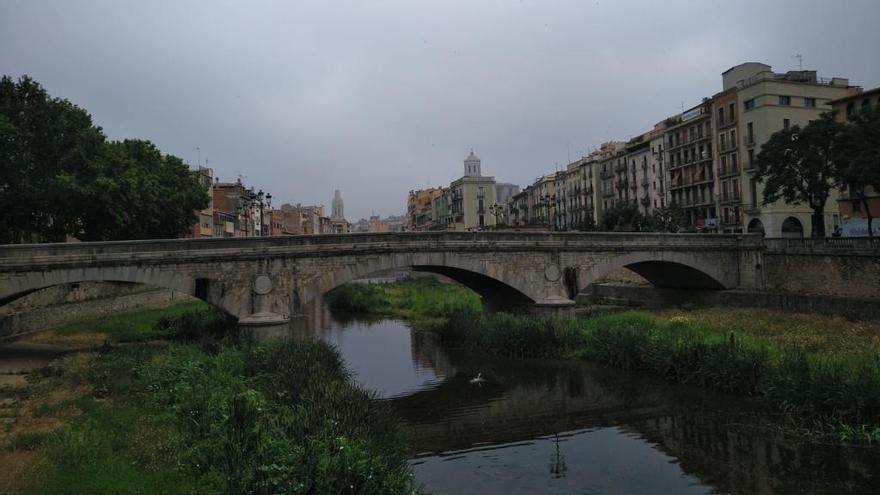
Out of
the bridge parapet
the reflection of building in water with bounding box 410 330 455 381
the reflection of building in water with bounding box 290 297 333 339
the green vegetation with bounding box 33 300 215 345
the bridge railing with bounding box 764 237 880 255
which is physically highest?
the bridge parapet

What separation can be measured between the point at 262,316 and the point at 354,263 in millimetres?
5000

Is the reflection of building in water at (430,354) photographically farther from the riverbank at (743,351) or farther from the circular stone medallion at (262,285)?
the circular stone medallion at (262,285)

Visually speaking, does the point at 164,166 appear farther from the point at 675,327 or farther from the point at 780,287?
the point at 780,287

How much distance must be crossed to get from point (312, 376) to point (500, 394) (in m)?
7.36

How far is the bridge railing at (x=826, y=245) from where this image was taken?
1273 inches

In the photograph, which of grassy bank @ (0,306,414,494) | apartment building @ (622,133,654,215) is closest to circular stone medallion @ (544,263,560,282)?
grassy bank @ (0,306,414,494)

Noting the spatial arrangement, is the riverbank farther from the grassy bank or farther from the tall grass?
the tall grass

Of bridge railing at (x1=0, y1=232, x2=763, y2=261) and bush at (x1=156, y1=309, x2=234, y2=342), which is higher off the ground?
bridge railing at (x1=0, y1=232, x2=763, y2=261)

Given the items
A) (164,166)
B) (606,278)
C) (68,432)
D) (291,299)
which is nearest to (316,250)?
(291,299)

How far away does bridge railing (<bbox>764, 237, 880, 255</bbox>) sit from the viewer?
32.3m

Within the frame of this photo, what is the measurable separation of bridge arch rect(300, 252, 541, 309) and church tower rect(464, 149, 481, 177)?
7779 centimetres

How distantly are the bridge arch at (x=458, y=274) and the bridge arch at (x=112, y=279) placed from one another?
4.33 m

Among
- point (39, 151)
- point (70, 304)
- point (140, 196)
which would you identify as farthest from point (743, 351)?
point (70, 304)

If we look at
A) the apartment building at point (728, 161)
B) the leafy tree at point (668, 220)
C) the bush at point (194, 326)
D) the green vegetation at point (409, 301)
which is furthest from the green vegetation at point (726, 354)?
the leafy tree at point (668, 220)
